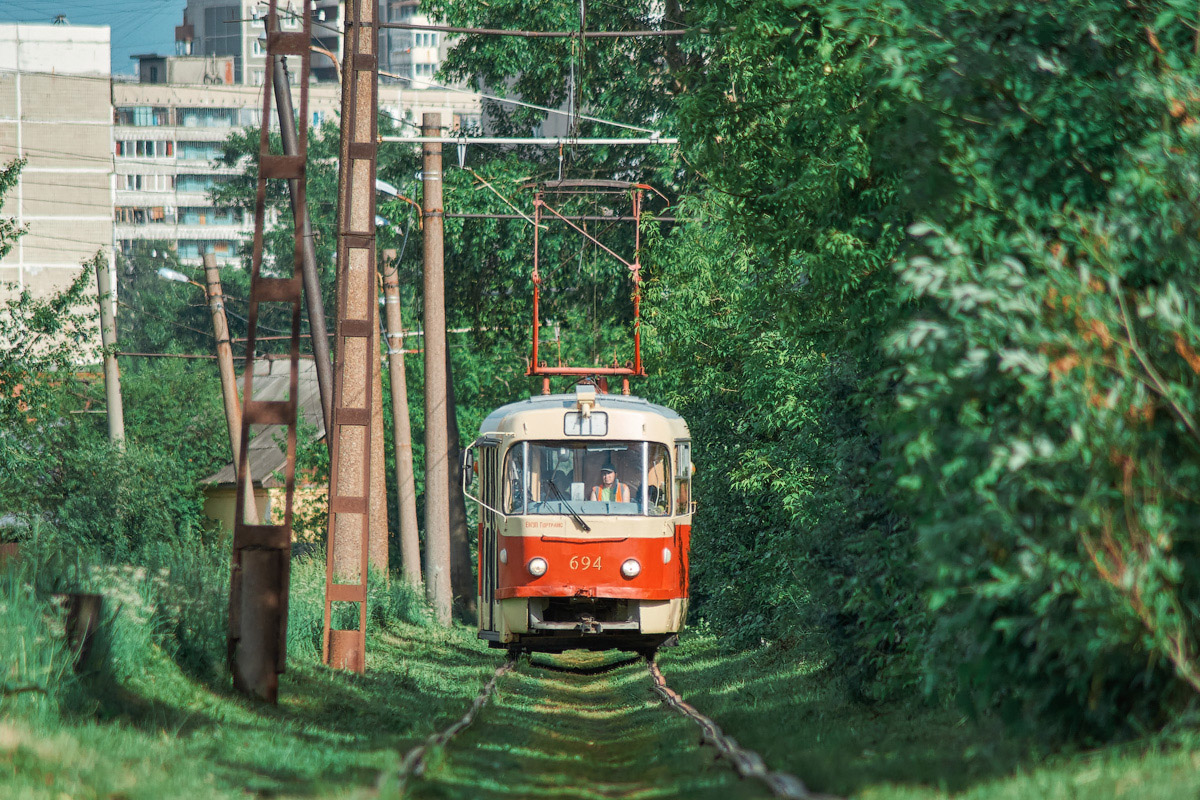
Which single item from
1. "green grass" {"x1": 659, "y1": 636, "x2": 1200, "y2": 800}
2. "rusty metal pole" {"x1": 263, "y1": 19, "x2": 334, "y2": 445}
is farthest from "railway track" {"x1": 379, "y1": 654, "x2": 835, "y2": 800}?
"rusty metal pole" {"x1": 263, "y1": 19, "x2": 334, "y2": 445}

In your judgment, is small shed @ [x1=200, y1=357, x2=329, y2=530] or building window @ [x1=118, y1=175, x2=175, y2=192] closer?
small shed @ [x1=200, y1=357, x2=329, y2=530]

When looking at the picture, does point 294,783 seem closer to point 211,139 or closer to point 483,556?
point 483,556

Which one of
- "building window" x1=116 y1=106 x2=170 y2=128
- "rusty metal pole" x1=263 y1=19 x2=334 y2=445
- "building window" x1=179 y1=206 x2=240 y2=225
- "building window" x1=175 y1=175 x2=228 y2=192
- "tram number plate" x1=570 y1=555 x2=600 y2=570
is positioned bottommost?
"tram number plate" x1=570 y1=555 x2=600 y2=570

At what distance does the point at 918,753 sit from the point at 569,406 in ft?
30.1

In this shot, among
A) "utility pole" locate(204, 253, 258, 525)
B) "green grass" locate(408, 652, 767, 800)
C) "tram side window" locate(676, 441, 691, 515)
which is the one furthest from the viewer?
"utility pole" locate(204, 253, 258, 525)

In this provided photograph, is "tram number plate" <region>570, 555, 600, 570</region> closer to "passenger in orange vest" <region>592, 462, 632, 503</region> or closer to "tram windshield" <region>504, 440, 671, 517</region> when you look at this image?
"tram windshield" <region>504, 440, 671, 517</region>

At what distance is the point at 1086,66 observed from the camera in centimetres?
870

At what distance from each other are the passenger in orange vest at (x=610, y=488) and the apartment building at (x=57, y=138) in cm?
9447

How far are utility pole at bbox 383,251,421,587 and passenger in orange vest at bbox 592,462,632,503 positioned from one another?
1390 cm

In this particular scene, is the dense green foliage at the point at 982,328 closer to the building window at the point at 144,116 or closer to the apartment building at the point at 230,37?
the building window at the point at 144,116

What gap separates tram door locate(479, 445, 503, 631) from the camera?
18219mm

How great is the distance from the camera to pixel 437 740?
10852 millimetres

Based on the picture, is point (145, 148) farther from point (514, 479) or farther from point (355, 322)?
point (514, 479)

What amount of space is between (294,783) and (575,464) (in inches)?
363
